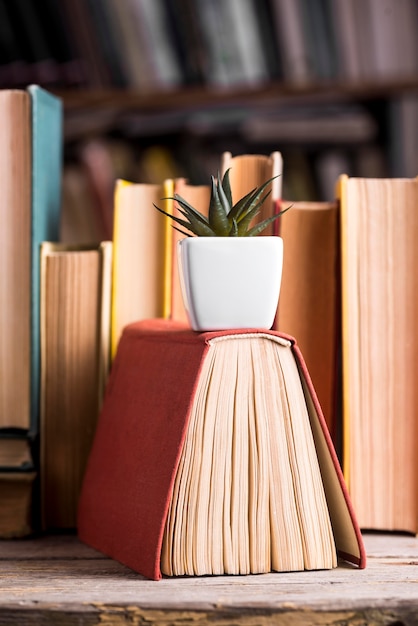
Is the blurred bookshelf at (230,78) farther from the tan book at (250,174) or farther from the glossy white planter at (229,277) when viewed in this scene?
the glossy white planter at (229,277)

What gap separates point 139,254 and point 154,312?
61mm

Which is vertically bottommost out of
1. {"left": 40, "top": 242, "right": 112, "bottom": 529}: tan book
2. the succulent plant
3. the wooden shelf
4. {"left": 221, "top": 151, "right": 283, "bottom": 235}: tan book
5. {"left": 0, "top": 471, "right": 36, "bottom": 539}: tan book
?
{"left": 0, "top": 471, "right": 36, "bottom": 539}: tan book

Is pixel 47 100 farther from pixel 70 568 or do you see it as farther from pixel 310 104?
pixel 310 104

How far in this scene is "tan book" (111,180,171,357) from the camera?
833mm

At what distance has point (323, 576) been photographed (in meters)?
0.65

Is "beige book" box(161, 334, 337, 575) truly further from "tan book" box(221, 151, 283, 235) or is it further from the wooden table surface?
"tan book" box(221, 151, 283, 235)

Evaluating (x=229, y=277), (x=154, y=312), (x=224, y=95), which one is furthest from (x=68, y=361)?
(x=224, y=95)

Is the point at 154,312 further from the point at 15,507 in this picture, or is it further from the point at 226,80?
the point at 226,80

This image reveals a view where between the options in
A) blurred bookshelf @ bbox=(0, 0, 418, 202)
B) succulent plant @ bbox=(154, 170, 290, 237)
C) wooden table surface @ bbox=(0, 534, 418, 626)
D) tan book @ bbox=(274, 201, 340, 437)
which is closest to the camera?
wooden table surface @ bbox=(0, 534, 418, 626)

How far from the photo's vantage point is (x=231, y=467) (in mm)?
659

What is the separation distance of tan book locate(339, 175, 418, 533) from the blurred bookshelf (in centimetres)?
85

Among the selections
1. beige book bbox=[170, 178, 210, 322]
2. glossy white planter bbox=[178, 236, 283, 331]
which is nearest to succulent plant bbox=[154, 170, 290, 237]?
glossy white planter bbox=[178, 236, 283, 331]

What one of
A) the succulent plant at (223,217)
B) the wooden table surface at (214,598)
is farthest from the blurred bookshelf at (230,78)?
the wooden table surface at (214,598)

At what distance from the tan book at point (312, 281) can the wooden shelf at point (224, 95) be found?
2.92 ft
